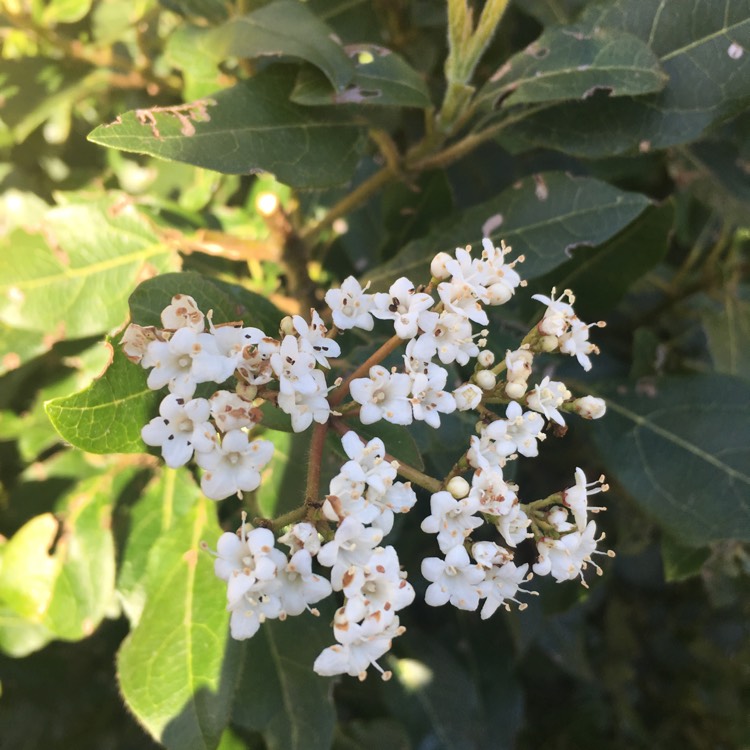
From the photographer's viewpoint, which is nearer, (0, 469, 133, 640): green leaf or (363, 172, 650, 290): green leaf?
(363, 172, 650, 290): green leaf

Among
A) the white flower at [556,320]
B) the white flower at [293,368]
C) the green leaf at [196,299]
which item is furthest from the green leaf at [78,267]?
the white flower at [556,320]

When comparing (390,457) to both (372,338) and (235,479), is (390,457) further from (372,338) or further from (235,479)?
(372,338)

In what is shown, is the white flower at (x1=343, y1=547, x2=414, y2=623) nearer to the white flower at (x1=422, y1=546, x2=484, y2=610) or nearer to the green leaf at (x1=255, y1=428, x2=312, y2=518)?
the white flower at (x1=422, y1=546, x2=484, y2=610)

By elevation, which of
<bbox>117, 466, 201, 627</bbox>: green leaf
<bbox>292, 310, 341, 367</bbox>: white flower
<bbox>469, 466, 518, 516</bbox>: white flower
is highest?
<bbox>292, 310, 341, 367</bbox>: white flower

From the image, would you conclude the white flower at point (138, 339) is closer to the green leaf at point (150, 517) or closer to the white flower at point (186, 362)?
the white flower at point (186, 362)

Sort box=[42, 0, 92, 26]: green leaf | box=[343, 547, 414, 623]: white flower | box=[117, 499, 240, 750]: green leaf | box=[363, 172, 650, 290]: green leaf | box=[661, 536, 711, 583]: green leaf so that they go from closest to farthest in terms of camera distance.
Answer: box=[343, 547, 414, 623]: white flower < box=[117, 499, 240, 750]: green leaf < box=[363, 172, 650, 290]: green leaf < box=[661, 536, 711, 583]: green leaf < box=[42, 0, 92, 26]: green leaf

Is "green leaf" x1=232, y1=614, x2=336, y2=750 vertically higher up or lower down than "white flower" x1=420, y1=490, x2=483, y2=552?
lower down

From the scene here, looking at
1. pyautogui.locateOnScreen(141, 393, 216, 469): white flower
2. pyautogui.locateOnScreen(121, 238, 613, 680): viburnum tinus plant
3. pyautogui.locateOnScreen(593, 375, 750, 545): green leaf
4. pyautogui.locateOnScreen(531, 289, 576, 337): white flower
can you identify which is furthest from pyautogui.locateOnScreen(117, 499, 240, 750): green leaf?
pyautogui.locateOnScreen(593, 375, 750, 545): green leaf
